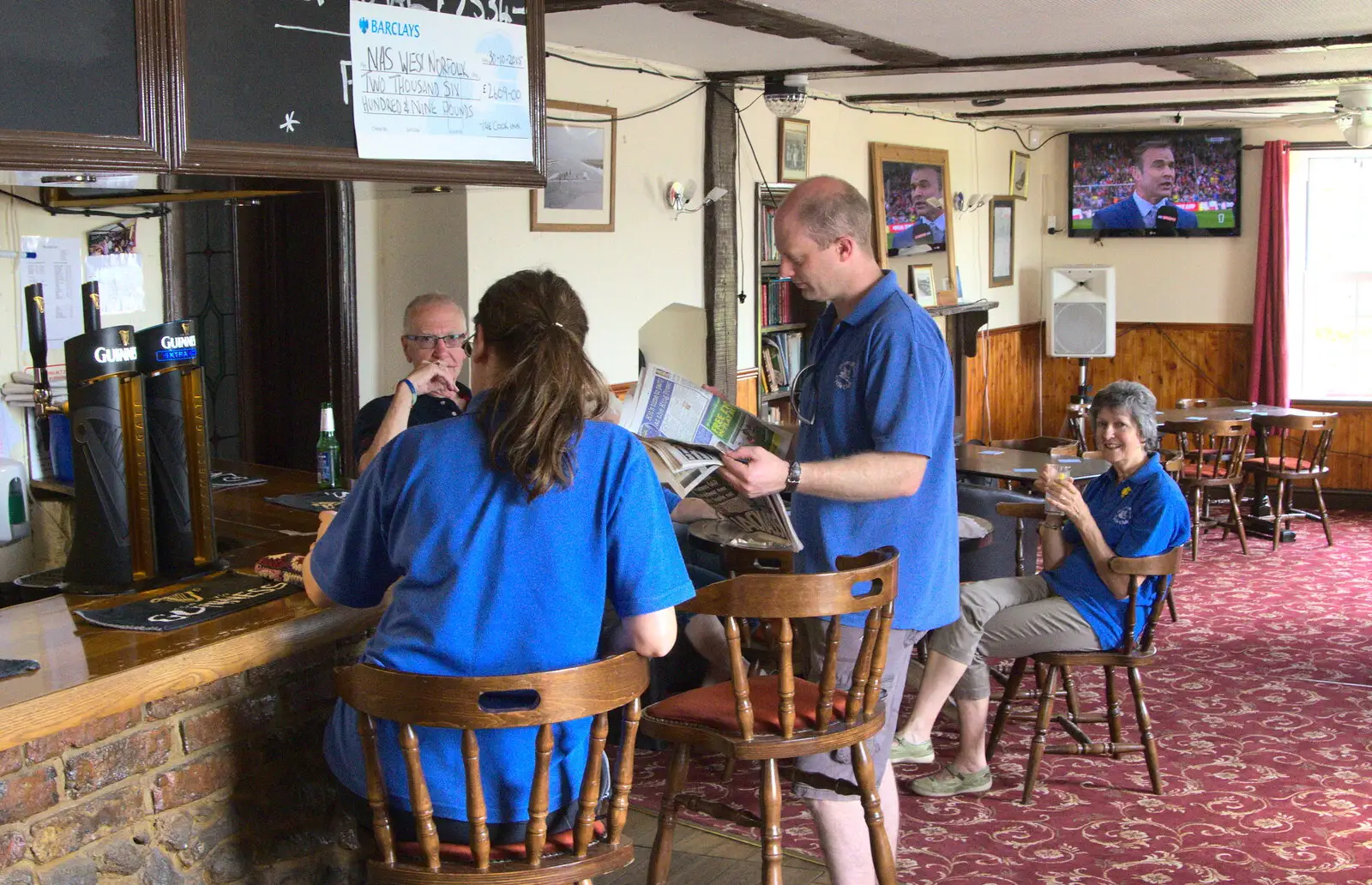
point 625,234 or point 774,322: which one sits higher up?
point 625,234

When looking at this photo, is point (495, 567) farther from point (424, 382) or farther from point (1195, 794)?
point (1195, 794)

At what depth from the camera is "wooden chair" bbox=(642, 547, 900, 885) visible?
2523 millimetres

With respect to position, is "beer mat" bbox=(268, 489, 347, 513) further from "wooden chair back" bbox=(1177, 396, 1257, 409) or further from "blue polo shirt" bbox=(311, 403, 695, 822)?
"wooden chair back" bbox=(1177, 396, 1257, 409)

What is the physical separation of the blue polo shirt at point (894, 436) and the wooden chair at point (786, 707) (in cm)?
11

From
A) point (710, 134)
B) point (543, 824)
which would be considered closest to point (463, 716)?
point (543, 824)

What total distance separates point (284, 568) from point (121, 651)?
19.3 inches

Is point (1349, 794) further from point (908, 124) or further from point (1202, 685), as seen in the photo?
point (908, 124)

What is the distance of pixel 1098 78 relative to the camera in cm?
743

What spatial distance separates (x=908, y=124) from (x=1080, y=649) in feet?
18.4

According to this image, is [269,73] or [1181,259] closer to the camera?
[269,73]

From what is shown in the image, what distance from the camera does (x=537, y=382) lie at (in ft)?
6.30

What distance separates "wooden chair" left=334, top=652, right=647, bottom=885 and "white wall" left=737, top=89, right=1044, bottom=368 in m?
5.34

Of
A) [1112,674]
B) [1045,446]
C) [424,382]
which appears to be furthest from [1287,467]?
[424,382]

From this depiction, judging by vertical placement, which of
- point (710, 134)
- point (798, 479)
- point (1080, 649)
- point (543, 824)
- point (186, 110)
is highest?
point (710, 134)
